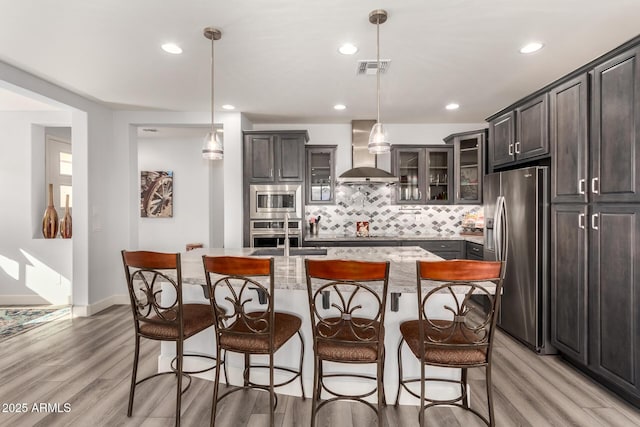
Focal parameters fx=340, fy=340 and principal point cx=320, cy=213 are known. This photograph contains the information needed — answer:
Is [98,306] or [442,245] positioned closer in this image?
[98,306]

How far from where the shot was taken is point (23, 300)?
462cm

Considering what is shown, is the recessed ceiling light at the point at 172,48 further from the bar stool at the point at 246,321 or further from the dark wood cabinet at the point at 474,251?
the dark wood cabinet at the point at 474,251

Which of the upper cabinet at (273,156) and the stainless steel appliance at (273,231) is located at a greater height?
the upper cabinet at (273,156)

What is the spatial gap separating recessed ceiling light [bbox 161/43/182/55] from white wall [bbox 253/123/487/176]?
2554mm

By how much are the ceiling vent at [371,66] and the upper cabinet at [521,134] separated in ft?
4.99

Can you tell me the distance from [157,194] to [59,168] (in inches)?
78.5

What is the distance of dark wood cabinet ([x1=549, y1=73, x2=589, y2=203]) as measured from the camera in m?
2.71

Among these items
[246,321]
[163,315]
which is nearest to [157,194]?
[163,315]

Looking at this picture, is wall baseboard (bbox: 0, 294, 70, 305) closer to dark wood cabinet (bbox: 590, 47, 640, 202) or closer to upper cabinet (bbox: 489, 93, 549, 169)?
upper cabinet (bbox: 489, 93, 549, 169)

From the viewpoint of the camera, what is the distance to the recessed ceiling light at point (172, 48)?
2725 mm

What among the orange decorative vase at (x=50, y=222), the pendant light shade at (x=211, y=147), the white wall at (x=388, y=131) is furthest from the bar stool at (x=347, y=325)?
the orange decorative vase at (x=50, y=222)

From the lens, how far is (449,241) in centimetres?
476

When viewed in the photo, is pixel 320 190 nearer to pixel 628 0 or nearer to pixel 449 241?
pixel 449 241

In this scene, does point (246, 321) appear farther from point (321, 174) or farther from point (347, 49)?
point (321, 174)
